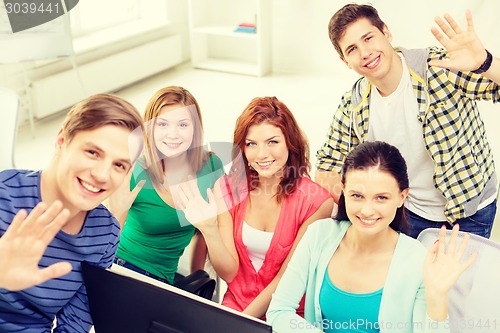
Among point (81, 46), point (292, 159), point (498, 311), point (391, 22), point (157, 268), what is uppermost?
point (81, 46)

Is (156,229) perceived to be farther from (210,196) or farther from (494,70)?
(494,70)

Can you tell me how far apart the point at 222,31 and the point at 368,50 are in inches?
165

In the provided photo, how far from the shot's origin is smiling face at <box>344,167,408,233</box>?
4.86ft

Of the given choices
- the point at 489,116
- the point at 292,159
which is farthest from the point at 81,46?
the point at 292,159

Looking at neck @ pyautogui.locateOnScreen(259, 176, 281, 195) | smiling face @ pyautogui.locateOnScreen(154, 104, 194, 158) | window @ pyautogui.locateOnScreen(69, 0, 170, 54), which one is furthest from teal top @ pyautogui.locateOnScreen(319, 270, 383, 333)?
window @ pyautogui.locateOnScreen(69, 0, 170, 54)

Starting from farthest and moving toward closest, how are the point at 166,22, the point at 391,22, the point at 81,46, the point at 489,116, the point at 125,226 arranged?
the point at 166,22
the point at 81,46
the point at 391,22
the point at 489,116
the point at 125,226

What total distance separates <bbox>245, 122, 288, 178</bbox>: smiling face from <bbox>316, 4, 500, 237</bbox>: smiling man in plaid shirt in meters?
0.25

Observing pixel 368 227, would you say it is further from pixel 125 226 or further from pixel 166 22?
pixel 166 22

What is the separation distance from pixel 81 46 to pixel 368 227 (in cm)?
418

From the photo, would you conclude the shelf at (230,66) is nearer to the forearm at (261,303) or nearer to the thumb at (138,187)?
the thumb at (138,187)

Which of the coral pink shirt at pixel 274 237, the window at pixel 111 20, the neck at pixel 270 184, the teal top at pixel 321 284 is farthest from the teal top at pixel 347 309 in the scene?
the window at pixel 111 20

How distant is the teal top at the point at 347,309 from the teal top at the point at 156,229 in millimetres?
553

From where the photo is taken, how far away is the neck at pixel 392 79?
186 cm

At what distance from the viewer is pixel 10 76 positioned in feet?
14.7
